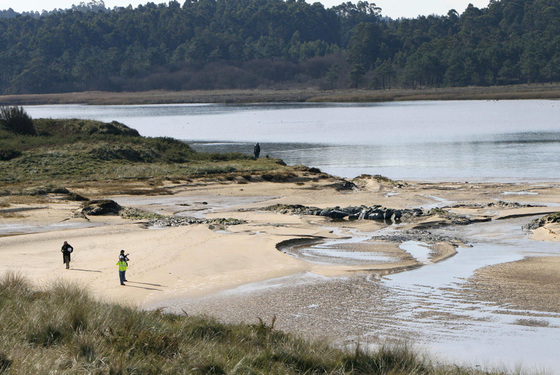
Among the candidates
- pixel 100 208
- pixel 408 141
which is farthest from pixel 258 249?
pixel 408 141

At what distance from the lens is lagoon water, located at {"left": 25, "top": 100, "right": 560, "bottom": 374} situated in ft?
43.5

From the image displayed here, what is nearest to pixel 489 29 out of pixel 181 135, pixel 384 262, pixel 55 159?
pixel 181 135

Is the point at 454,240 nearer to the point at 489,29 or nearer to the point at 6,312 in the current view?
the point at 6,312

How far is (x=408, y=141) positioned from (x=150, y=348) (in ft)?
209

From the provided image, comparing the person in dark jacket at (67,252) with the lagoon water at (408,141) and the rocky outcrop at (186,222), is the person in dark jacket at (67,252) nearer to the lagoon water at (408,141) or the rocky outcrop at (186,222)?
the rocky outcrop at (186,222)

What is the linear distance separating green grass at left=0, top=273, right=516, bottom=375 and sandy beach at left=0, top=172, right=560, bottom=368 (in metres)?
2.49

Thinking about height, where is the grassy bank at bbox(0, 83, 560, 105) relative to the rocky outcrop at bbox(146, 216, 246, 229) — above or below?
above

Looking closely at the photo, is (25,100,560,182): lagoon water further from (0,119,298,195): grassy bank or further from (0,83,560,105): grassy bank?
(0,83,560,105): grassy bank

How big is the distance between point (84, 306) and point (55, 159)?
1258 inches

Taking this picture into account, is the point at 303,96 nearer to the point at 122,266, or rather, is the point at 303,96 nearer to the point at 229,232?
the point at 229,232

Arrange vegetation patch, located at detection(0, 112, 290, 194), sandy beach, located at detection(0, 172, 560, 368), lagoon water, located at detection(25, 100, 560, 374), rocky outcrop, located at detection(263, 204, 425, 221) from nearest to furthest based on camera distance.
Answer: lagoon water, located at detection(25, 100, 560, 374) → sandy beach, located at detection(0, 172, 560, 368) → rocky outcrop, located at detection(263, 204, 425, 221) → vegetation patch, located at detection(0, 112, 290, 194)

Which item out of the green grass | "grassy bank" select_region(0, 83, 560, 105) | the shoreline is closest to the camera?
the green grass

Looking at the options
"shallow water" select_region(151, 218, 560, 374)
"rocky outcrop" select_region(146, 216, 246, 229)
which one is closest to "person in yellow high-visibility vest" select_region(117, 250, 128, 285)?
"shallow water" select_region(151, 218, 560, 374)

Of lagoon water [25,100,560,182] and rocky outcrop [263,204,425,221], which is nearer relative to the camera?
rocky outcrop [263,204,425,221]
